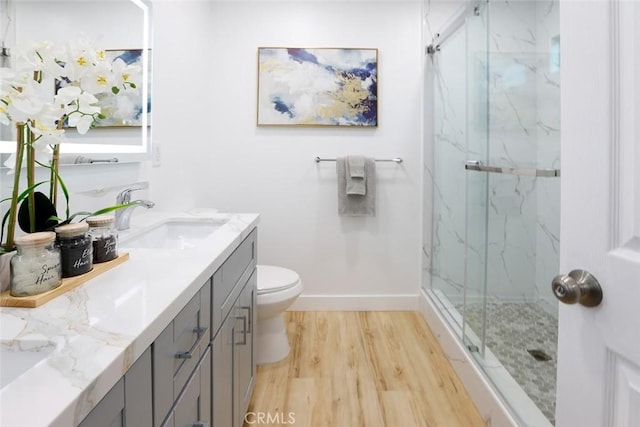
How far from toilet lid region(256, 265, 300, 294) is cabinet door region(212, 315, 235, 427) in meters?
0.66

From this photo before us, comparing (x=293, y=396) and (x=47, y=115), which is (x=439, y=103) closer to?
(x=293, y=396)

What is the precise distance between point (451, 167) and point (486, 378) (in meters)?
1.29

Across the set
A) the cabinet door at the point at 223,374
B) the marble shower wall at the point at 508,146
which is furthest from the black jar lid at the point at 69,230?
the marble shower wall at the point at 508,146

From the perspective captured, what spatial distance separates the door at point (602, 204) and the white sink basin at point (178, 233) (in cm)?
127

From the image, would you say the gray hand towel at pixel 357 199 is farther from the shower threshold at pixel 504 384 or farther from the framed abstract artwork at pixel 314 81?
the shower threshold at pixel 504 384

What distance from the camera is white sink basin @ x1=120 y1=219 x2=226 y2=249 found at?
154cm

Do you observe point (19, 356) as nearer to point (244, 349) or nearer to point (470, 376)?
point (244, 349)

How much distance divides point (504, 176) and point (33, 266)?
2.05 meters

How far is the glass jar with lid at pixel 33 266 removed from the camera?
0.74 meters

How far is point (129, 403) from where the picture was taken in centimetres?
58

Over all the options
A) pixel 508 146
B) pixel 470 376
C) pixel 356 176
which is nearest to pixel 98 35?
pixel 356 176

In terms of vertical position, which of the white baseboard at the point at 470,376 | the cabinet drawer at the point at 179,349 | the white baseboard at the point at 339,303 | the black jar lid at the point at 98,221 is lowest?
the white baseboard at the point at 470,376

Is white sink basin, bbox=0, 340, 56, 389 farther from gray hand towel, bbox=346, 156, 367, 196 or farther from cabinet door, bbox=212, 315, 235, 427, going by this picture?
gray hand towel, bbox=346, 156, 367, 196

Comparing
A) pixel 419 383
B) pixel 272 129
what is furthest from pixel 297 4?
→ pixel 419 383
